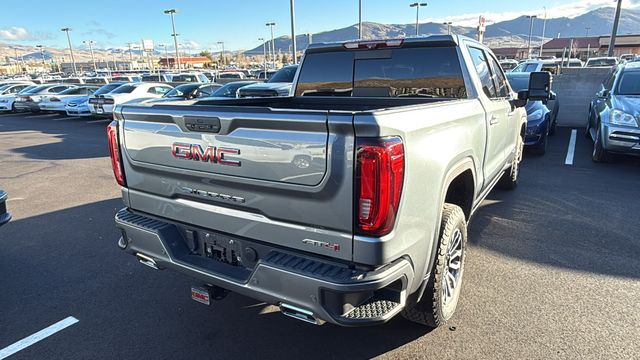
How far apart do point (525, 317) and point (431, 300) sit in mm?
943

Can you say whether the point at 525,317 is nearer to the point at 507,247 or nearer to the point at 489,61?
the point at 507,247

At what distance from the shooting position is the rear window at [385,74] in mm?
3812

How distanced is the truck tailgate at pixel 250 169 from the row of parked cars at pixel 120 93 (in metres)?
9.88

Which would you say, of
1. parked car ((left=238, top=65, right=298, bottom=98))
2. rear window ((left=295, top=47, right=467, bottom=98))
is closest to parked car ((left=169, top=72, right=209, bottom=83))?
parked car ((left=238, top=65, right=298, bottom=98))

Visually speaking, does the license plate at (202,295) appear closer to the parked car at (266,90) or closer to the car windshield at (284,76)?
the parked car at (266,90)

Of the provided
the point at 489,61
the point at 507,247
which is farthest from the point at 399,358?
the point at 489,61

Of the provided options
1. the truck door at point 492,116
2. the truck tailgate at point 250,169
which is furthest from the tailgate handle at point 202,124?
the truck door at point 492,116

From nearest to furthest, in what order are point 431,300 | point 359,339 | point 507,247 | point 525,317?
point 431,300 < point 359,339 < point 525,317 < point 507,247

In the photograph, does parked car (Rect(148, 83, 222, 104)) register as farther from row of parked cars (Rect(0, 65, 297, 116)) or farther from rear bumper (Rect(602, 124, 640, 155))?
rear bumper (Rect(602, 124, 640, 155))

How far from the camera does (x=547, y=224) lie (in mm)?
4938

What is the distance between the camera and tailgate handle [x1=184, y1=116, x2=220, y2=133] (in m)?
2.32

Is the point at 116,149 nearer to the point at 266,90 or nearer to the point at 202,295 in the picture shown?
the point at 202,295

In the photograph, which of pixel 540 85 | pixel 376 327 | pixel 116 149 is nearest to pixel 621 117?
pixel 540 85

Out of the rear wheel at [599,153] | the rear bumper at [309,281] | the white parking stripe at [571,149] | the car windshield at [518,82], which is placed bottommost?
the white parking stripe at [571,149]
